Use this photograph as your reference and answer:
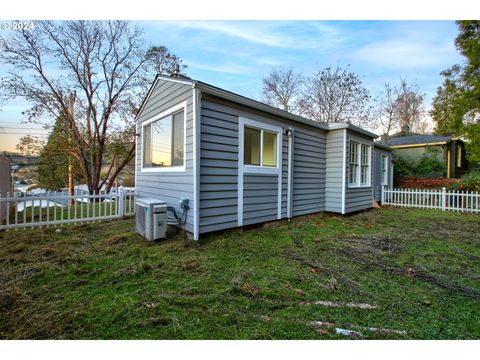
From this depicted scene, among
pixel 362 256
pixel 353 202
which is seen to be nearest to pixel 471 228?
pixel 353 202

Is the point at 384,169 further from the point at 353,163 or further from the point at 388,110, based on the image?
the point at 388,110

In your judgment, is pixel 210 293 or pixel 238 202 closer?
pixel 210 293

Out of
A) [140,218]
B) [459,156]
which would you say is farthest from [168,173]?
[459,156]

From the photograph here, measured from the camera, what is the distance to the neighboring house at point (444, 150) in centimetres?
1471

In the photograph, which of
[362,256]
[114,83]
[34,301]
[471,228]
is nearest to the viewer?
[34,301]

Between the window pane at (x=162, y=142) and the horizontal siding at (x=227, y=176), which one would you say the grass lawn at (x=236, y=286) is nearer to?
the horizontal siding at (x=227, y=176)

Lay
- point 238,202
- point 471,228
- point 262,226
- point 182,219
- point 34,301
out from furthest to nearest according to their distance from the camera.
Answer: point 471,228 → point 262,226 → point 238,202 → point 182,219 → point 34,301

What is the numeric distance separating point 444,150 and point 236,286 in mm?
17935

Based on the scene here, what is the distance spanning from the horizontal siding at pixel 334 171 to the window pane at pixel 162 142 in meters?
4.76

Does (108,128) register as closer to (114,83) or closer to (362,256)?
(114,83)

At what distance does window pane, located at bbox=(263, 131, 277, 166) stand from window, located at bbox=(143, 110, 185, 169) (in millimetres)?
1944

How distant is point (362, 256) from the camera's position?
3814 millimetres

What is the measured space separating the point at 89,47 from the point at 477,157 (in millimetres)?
17742

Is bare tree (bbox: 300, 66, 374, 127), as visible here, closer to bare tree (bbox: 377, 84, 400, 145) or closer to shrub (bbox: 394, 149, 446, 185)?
bare tree (bbox: 377, 84, 400, 145)
